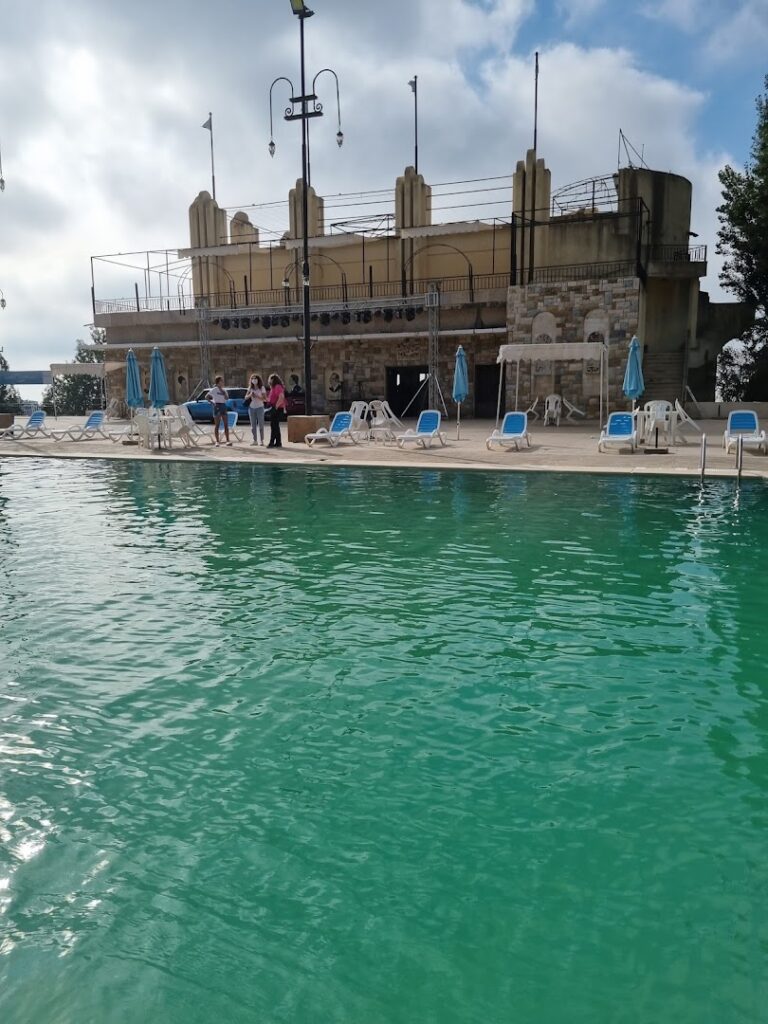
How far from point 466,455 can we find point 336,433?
12.1 ft

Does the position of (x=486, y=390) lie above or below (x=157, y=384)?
below

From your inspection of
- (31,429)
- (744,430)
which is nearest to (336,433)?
(744,430)

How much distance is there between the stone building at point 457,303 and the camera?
2408 cm

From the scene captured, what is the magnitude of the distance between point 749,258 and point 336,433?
823 inches

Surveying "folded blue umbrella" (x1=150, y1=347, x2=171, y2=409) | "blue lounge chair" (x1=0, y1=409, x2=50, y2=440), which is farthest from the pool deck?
"folded blue umbrella" (x1=150, y1=347, x2=171, y2=409)

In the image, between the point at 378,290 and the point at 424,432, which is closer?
the point at 424,432

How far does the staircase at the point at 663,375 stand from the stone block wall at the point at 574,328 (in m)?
3.26

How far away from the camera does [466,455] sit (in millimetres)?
15359

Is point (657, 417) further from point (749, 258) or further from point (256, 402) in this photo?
point (749, 258)

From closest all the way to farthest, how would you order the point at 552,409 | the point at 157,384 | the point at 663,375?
1. the point at 157,384
2. the point at 552,409
3. the point at 663,375

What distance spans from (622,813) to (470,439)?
52.8 ft

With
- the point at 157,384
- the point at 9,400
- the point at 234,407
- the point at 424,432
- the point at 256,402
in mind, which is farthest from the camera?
the point at 9,400

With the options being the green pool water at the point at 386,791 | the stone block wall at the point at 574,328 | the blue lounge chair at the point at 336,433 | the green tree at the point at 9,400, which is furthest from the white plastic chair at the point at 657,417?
the green tree at the point at 9,400

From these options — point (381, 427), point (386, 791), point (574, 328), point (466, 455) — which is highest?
point (574, 328)
